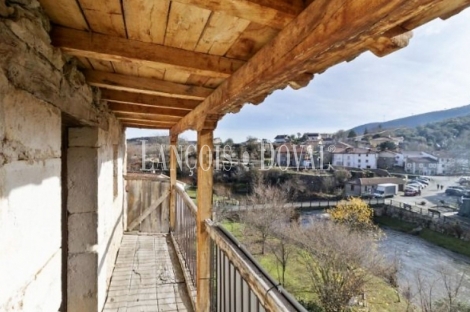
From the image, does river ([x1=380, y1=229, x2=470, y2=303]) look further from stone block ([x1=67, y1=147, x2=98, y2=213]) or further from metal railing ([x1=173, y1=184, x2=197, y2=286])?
stone block ([x1=67, y1=147, x2=98, y2=213])

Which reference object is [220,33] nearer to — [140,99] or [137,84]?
[137,84]

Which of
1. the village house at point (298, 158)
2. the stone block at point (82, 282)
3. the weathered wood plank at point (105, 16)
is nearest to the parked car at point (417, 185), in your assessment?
the village house at point (298, 158)

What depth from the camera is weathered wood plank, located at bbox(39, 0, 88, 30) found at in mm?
1096

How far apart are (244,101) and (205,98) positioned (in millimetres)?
662

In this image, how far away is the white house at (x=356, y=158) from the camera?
36062 millimetres

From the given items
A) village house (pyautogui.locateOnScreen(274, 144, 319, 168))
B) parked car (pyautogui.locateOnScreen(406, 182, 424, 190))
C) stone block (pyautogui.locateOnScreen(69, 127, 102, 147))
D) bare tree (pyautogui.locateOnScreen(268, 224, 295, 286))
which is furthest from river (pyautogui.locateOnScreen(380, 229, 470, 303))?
stone block (pyautogui.locateOnScreen(69, 127, 102, 147))

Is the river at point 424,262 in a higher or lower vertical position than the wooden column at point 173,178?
lower

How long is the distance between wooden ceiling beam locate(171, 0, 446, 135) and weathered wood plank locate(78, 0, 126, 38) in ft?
2.12

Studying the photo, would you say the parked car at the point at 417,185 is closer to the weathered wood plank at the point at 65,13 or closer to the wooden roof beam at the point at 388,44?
the wooden roof beam at the point at 388,44

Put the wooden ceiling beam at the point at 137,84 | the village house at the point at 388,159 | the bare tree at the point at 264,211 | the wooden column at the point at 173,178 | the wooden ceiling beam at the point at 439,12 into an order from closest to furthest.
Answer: the wooden ceiling beam at the point at 439,12 → the wooden ceiling beam at the point at 137,84 → the wooden column at the point at 173,178 → the bare tree at the point at 264,211 → the village house at the point at 388,159

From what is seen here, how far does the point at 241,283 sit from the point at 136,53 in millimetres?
1359

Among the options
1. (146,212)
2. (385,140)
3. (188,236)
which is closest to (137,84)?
(188,236)

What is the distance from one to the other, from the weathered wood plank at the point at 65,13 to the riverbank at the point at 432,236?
23014 mm

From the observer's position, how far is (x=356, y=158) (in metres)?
36.7
